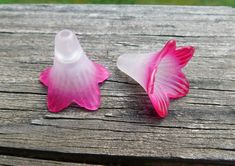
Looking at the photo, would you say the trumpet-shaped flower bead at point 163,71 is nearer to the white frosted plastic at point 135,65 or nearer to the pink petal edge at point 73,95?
the white frosted plastic at point 135,65

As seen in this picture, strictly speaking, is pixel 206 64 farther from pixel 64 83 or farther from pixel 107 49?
pixel 64 83

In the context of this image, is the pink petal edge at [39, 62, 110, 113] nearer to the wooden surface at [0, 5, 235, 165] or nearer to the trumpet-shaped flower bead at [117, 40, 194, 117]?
the wooden surface at [0, 5, 235, 165]

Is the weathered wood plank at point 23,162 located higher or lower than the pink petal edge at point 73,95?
lower

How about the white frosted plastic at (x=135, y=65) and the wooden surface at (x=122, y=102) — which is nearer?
the wooden surface at (x=122, y=102)

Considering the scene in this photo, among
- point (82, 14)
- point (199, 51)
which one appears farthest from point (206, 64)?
point (82, 14)

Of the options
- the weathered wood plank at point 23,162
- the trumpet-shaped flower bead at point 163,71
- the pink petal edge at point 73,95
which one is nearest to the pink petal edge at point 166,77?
the trumpet-shaped flower bead at point 163,71
